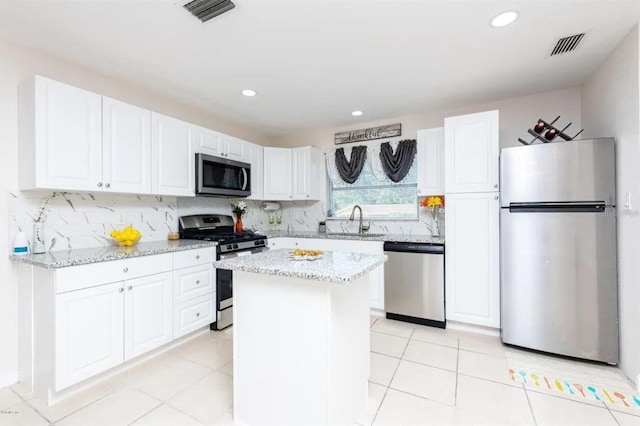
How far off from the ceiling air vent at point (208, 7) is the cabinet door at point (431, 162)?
2415mm

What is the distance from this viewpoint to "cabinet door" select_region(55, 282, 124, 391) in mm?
1817

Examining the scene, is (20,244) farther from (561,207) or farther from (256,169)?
(561,207)

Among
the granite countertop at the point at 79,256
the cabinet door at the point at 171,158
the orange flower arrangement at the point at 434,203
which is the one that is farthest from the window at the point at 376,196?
the granite countertop at the point at 79,256

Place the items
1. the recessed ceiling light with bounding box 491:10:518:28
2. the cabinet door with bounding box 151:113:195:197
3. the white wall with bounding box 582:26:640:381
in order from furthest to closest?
the cabinet door with bounding box 151:113:195:197, the white wall with bounding box 582:26:640:381, the recessed ceiling light with bounding box 491:10:518:28

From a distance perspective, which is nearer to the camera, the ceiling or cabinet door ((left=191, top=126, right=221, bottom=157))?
the ceiling

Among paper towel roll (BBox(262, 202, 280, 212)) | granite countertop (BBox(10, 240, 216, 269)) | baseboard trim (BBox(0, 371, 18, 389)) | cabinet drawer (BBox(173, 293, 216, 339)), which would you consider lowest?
baseboard trim (BBox(0, 371, 18, 389))

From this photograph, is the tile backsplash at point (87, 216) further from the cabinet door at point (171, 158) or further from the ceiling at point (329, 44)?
the ceiling at point (329, 44)

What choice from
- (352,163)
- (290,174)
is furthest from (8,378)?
(352,163)

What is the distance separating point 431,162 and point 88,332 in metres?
3.45

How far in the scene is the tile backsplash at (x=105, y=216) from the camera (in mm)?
2152

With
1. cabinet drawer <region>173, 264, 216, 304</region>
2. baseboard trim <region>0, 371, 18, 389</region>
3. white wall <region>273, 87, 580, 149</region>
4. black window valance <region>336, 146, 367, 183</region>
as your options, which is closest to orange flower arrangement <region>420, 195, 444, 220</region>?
white wall <region>273, 87, 580, 149</region>

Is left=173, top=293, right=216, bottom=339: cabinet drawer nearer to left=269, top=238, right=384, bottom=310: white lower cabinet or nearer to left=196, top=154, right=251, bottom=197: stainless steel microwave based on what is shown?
left=196, top=154, right=251, bottom=197: stainless steel microwave

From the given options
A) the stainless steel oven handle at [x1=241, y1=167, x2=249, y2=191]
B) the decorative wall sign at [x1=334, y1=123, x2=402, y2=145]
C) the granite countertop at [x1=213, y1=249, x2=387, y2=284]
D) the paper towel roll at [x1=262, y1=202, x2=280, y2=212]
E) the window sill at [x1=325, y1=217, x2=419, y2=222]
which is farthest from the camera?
the paper towel roll at [x1=262, y1=202, x2=280, y2=212]

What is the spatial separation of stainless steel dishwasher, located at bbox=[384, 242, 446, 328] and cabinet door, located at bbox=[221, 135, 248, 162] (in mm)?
2135
